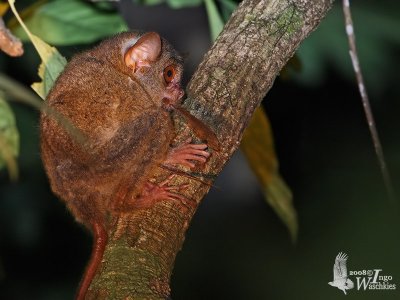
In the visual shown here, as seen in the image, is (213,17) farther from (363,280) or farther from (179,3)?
(363,280)

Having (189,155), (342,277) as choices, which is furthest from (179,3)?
(342,277)

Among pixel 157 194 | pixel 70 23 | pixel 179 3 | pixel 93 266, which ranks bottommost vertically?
pixel 93 266

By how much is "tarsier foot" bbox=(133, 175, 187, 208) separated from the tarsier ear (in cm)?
73

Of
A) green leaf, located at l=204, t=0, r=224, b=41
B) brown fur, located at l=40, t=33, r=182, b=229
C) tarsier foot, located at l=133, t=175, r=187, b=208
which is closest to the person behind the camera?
tarsier foot, located at l=133, t=175, r=187, b=208

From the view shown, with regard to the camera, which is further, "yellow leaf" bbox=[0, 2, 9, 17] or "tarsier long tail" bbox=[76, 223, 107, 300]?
"yellow leaf" bbox=[0, 2, 9, 17]

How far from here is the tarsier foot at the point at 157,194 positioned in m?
2.45

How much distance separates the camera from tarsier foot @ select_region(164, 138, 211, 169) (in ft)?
8.39

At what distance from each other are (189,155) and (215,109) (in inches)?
8.0

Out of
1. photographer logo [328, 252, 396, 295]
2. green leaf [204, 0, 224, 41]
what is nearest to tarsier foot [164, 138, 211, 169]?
green leaf [204, 0, 224, 41]

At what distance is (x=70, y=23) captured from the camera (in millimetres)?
3312

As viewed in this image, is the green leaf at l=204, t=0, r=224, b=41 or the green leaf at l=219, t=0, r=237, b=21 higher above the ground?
the green leaf at l=219, t=0, r=237, b=21

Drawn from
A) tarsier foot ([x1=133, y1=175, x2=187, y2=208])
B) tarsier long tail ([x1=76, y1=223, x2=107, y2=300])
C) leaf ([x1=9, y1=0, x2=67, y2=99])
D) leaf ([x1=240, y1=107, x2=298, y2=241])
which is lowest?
tarsier long tail ([x1=76, y1=223, x2=107, y2=300])

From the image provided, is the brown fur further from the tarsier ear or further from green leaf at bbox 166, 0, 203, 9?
green leaf at bbox 166, 0, 203, 9

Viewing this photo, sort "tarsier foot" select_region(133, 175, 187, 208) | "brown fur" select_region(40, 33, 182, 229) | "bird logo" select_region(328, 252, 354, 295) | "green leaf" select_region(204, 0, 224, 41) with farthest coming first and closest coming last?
1. "bird logo" select_region(328, 252, 354, 295)
2. "green leaf" select_region(204, 0, 224, 41)
3. "brown fur" select_region(40, 33, 182, 229)
4. "tarsier foot" select_region(133, 175, 187, 208)
